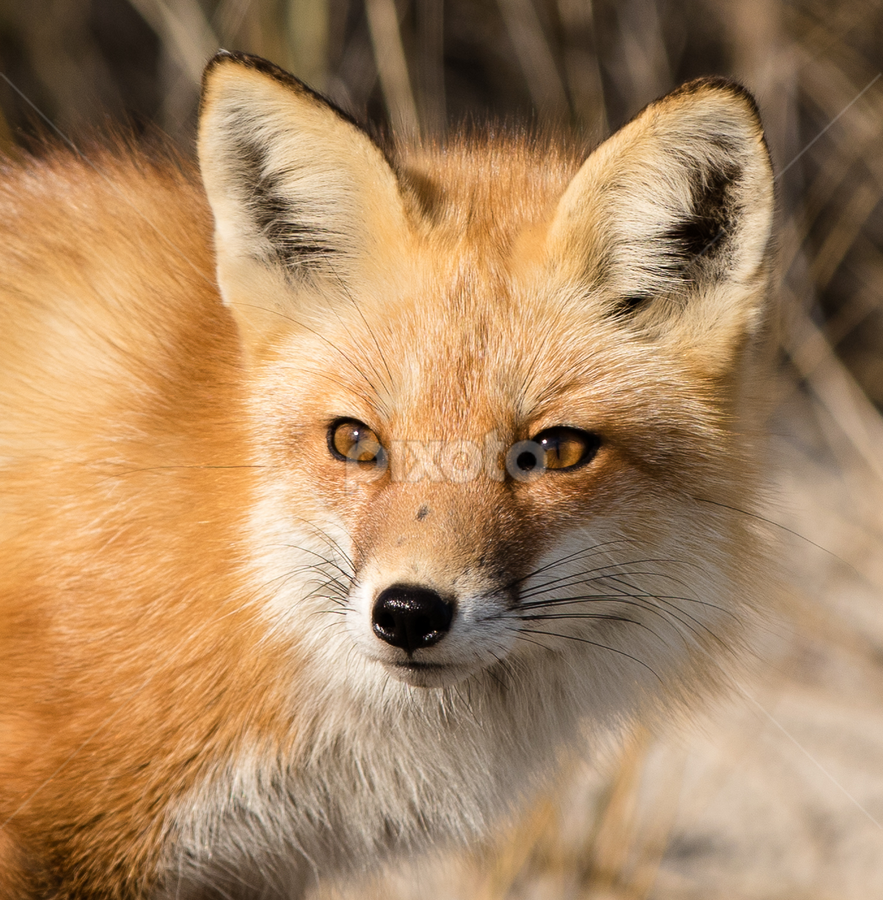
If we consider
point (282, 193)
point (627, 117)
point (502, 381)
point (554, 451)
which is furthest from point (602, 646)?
point (627, 117)

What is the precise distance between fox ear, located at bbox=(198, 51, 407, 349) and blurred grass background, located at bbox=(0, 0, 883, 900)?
3.29 feet

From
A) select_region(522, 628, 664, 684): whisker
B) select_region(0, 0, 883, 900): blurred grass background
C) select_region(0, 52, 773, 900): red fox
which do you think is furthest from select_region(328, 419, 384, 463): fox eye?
select_region(0, 0, 883, 900): blurred grass background

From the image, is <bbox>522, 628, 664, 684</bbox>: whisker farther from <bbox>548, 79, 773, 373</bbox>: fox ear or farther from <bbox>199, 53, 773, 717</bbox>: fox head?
<bbox>548, 79, 773, 373</bbox>: fox ear

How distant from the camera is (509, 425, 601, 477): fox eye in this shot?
193 centimetres

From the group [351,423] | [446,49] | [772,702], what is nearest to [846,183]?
[446,49]

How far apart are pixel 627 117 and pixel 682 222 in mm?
1148

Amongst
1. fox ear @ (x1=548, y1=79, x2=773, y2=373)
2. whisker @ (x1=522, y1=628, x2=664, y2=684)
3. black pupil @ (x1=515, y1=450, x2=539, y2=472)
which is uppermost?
fox ear @ (x1=548, y1=79, x2=773, y2=373)

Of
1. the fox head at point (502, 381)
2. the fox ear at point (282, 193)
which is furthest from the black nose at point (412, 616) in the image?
the fox ear at point (282, 193)

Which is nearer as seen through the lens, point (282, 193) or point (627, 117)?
point (282, 193)

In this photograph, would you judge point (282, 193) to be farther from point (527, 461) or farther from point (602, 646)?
point (602, 646)

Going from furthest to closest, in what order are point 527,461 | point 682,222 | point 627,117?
point 627,117
point 682,222
point 527,461

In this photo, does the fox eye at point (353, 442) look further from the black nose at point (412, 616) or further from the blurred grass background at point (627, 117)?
the blurred grass background at point (627, 117)

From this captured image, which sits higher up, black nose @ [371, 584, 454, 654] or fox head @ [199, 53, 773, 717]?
fox head @ [199, 53, 773, 717]

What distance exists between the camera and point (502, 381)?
1.94m
